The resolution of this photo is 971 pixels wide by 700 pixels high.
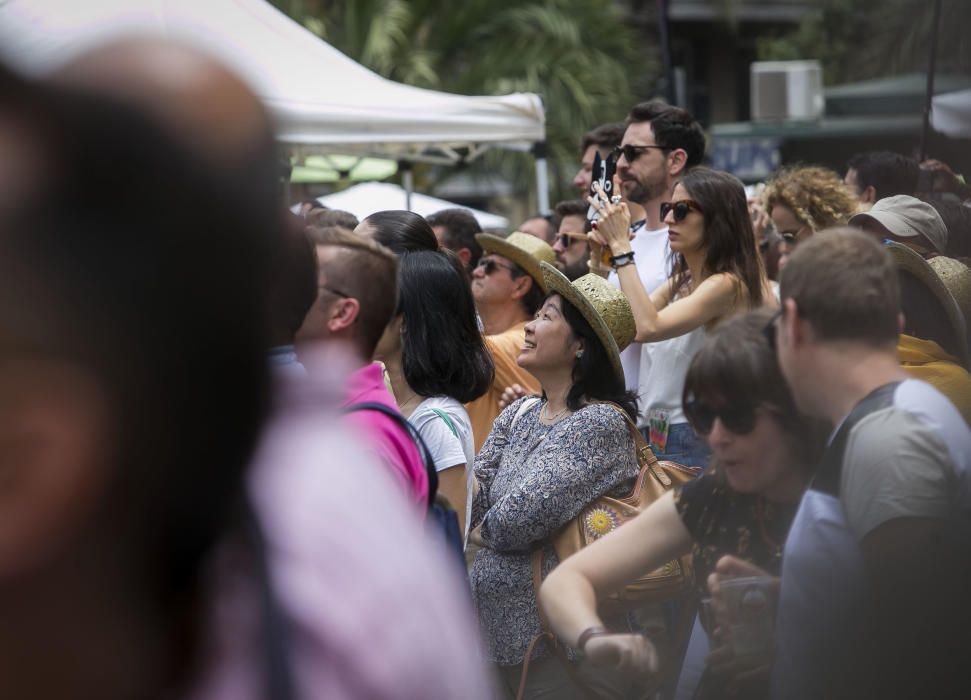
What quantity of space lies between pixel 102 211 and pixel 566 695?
8.29 feet

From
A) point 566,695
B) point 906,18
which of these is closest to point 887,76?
point 906,18

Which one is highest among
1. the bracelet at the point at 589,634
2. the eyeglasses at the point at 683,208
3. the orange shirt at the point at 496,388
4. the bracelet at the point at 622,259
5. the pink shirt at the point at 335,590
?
the pink shirt at the point at 335,590

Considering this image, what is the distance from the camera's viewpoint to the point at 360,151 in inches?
278

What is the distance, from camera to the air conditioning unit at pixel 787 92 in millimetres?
13727

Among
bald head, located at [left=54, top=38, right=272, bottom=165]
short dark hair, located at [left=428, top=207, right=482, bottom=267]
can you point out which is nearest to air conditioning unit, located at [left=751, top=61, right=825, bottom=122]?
short dark hair, located at [left=428, top=207, right=482, bottom=267]

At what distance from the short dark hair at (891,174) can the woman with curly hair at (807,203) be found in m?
0.49

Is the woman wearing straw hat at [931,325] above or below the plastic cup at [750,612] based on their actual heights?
above

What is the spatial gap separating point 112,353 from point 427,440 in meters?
2.16

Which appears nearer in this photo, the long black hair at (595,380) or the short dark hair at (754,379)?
the short dark hair at (754,379)

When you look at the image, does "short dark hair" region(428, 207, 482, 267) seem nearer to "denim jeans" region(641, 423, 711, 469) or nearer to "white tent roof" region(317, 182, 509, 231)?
"denim jeans" region(641, 423, 711, 469)

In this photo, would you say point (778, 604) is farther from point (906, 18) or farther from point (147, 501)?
point (906, 18)

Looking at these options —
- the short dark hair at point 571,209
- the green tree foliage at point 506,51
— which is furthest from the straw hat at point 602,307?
the green tree foliage at point 506,51

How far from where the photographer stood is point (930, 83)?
A: 2826 millimetres

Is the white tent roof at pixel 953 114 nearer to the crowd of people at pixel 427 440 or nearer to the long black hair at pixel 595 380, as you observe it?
the crowd of people at pixel 427 440
